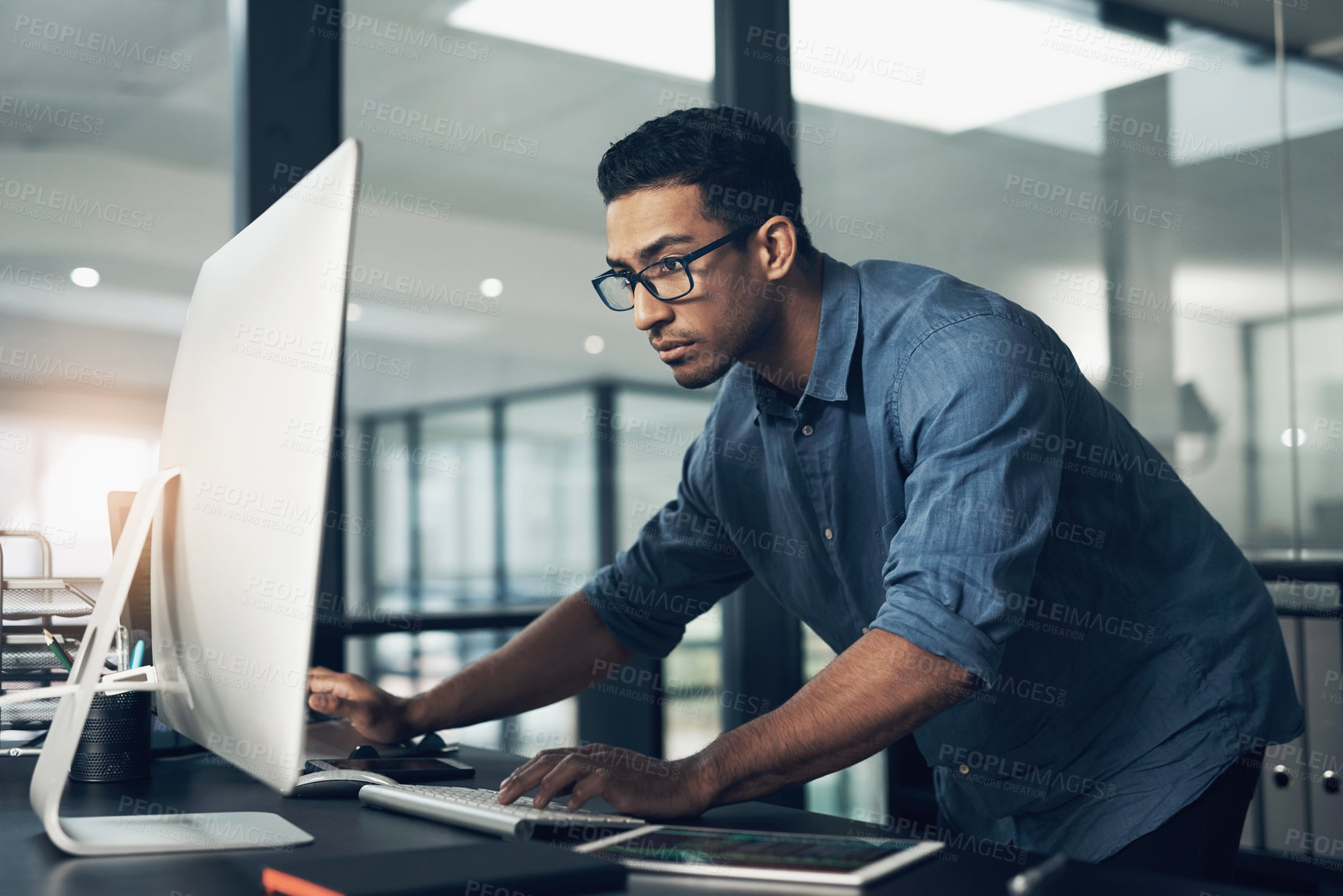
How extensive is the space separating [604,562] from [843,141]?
4.26 ft

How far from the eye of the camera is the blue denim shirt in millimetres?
1237

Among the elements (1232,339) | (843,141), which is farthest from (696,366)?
(1232,339)

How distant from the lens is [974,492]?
3.64ft

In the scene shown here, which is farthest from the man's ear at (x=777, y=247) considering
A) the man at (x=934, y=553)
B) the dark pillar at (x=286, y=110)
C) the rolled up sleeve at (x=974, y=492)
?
the dark pillar at (x=286, y=110)

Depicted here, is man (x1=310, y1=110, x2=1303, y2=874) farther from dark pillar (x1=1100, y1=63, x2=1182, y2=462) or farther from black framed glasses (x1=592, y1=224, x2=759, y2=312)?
dark pillar (x1=1100, y1=63, x2=1182, y2=462)

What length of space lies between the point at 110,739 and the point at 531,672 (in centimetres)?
57

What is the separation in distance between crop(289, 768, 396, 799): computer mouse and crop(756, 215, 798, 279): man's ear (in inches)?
31.9

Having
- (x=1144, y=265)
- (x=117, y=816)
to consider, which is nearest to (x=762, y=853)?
(x=117, y=816)

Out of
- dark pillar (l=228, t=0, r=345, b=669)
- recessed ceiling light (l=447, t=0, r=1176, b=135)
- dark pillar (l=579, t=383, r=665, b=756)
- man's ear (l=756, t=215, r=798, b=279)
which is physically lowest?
dark pillar (l=579, t=383, r=665, b=756)

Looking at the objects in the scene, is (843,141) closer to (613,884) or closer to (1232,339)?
(1232,339)

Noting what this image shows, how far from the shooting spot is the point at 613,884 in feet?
2.56

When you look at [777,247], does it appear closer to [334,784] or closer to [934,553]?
[934,553]

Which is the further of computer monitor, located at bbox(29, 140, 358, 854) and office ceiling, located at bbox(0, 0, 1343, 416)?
office ceiling, located at bbox(0, 0, 1343, 416)

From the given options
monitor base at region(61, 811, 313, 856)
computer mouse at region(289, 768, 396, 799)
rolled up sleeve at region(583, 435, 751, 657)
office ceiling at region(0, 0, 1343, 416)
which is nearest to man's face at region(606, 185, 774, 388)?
rolled up sleeve at region(583, 435, 751, 657)
